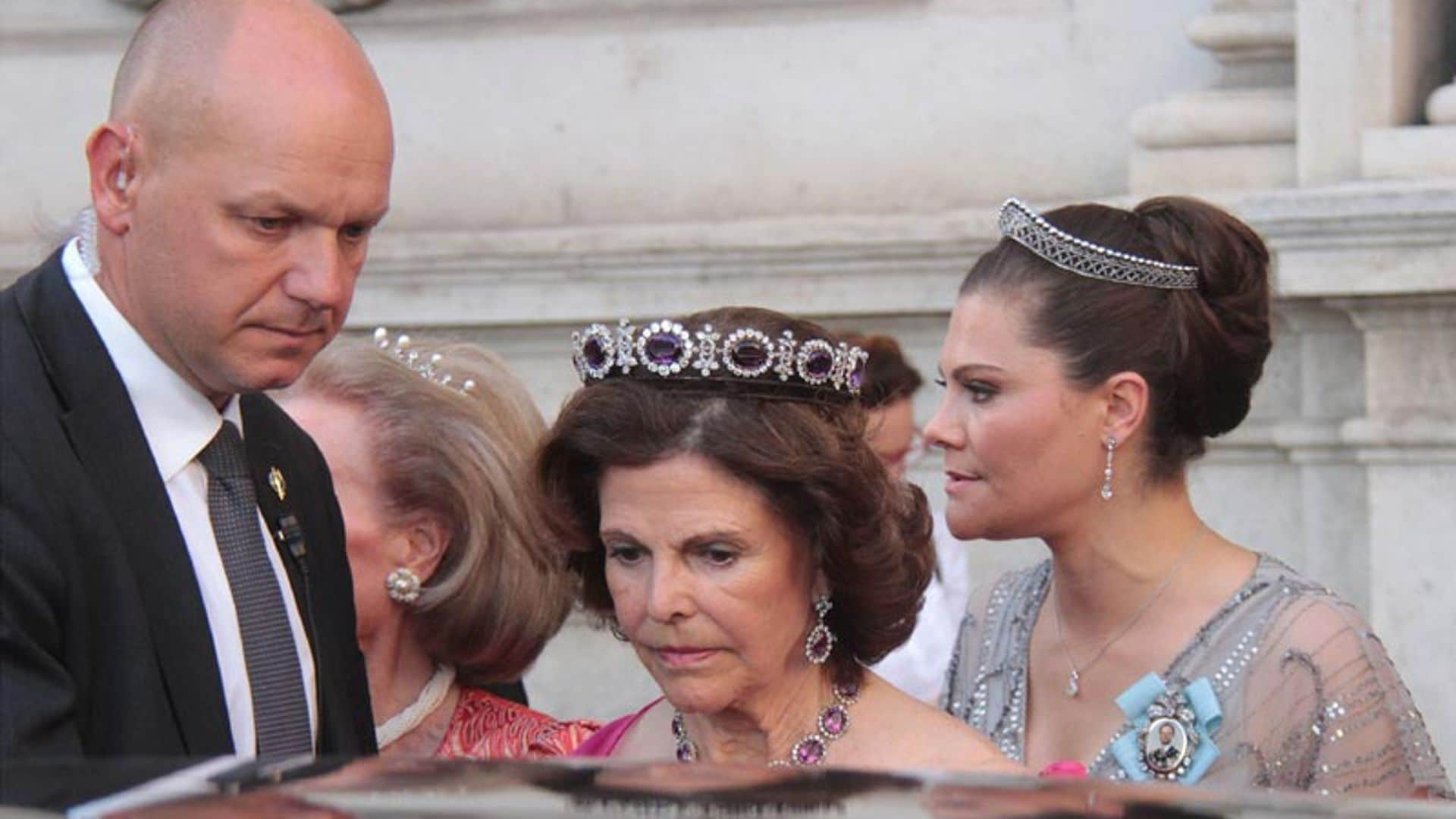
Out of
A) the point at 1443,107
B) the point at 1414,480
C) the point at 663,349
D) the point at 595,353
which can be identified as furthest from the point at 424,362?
the point at 1443,107

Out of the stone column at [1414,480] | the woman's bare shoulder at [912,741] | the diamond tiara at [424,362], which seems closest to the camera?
the woman's bare shoulder at [912,741]

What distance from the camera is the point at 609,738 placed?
3.10m

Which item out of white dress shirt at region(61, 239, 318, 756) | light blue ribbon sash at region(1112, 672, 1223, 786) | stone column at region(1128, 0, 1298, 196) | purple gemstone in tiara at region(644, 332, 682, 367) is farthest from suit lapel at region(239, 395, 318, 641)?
stone column at region(1128, 0, 1298, 196)

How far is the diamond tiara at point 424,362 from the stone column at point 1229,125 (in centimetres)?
237

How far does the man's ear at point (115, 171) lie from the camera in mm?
2627

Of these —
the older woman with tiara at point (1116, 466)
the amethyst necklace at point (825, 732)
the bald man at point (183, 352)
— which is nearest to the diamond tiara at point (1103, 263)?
the older woman with tiara at point (1116, 466)

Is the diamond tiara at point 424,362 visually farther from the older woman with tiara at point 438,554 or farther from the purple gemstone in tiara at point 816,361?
the purple gemstone in tiara at point 816,361

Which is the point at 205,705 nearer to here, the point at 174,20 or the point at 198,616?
the point at 198,616

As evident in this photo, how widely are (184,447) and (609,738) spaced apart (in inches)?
26.6

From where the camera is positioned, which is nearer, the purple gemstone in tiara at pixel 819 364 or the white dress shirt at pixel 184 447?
the white dress shirt at pixel 184 447

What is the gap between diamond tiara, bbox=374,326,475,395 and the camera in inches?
144

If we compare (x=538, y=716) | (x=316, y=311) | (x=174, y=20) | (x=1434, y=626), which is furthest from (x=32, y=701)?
(x=1434, y=626)

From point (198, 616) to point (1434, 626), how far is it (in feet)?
10.8

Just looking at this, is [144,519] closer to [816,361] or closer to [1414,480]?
[816,361]
